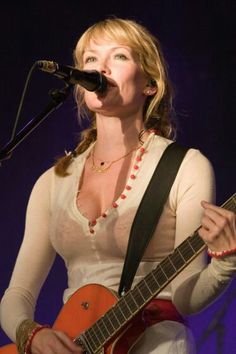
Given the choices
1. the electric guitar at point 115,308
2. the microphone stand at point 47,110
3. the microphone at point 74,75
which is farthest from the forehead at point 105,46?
the electric guitar at point 115,308

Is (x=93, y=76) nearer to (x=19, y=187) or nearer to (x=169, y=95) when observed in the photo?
(x=169, y=95)

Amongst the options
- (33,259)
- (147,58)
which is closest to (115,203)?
(33,259)

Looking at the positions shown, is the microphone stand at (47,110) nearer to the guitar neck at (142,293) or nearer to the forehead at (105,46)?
the forehead at (105,46)

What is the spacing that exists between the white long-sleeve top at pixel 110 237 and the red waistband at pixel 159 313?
3 cm

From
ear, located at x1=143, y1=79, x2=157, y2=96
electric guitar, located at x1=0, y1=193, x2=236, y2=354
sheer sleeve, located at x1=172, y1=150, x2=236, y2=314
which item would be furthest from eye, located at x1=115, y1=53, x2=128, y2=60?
electric guitar, located at x1=0, y1=193, x2=236, y2=354

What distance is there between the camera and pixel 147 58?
2375mm

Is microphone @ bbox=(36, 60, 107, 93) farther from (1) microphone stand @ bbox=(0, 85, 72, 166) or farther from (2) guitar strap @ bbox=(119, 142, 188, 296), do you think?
(2) guitar strap @ bbox=(119, 142, 188, 296)

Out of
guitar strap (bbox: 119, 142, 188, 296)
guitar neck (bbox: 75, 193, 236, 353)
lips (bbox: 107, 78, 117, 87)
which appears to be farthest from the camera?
lips (bbox: 107, 78, 117, 87)

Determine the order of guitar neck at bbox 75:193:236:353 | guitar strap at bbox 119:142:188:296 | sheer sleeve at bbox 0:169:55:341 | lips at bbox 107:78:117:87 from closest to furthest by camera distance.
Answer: guitar neck at bbox 75:193:236:353, guitar strap at bbox 119:142:188:296, lips at bbox 107:78:117:87, sheer sleeve at bbox 0:169:55:341

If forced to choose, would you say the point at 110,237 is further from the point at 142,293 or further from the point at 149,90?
the point at 149,90

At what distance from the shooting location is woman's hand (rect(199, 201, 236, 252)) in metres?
1.78

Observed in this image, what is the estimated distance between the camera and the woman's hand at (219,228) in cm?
178

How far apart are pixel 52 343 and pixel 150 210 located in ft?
1.50

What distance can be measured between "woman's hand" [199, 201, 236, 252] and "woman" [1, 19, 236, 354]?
0.32 feet
